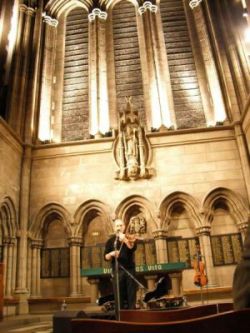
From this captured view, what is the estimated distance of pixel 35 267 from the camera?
996cm

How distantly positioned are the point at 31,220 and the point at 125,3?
9.92 metres

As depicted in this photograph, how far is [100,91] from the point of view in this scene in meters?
12.4

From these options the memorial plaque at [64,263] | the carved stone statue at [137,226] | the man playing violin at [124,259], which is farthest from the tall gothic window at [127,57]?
the man playing violin at [124,259]

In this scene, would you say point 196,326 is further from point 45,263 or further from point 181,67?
point 181,67

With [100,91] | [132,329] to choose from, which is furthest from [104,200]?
[132,329]

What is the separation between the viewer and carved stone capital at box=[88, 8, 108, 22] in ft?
45.3

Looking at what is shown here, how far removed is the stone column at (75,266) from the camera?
953cm

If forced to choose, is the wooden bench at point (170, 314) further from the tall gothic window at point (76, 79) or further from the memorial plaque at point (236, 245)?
the tall gothic window at point (76, 79)

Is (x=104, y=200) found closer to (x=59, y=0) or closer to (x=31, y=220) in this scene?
(x=31, y=220)

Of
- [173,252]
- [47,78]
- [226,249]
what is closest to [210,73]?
[47,78]

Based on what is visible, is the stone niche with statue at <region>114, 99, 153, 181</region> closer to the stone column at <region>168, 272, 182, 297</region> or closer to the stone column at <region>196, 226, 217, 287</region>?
the stone column at <region>196, 226, 217, 287</region>

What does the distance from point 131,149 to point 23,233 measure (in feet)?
13.3

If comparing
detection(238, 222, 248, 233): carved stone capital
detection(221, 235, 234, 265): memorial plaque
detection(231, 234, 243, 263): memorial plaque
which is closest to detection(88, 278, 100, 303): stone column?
detection(221, 235, 234, 265): memorial plaque

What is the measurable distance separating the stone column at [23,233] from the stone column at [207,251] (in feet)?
16.4
